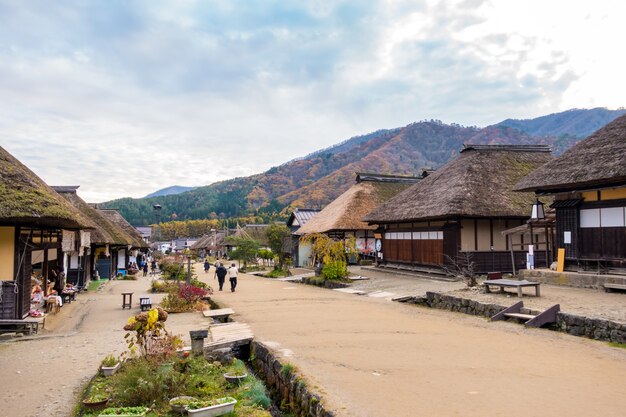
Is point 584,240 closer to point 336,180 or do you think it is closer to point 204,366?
point 204,366

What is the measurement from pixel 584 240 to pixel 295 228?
1134 inches

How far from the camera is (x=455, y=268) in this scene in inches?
801

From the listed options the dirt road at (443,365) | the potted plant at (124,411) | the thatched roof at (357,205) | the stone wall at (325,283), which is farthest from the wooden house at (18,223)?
the thatched roof at (357,205)

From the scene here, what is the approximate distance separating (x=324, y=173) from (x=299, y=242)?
112 meters

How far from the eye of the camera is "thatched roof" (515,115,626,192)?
14242 mm

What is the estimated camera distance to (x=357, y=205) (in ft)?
106

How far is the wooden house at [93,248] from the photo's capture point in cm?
2258

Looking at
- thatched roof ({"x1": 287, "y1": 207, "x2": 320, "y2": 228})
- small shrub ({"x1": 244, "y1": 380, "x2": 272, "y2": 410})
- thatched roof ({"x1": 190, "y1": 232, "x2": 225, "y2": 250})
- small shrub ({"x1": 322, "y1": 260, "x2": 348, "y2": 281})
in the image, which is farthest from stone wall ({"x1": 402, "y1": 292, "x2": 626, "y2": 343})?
thatched roof ({"x1": 190, "y1": 232, "x2": 225, "y2": 250})

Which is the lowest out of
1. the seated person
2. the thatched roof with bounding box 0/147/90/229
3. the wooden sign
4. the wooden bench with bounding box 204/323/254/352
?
the wooden bench with bounding box 204/323/254/352

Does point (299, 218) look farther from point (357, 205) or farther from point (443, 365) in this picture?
point (443, 365)

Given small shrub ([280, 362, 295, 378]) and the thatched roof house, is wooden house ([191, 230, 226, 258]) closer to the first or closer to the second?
the thatched roof house

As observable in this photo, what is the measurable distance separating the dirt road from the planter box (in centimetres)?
129

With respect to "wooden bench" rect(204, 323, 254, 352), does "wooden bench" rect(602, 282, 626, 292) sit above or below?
above

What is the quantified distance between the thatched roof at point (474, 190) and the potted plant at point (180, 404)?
15786 mm
